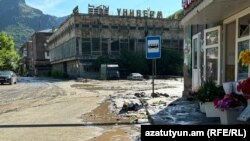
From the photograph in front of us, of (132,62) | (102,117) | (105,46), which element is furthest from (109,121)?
(105,46)

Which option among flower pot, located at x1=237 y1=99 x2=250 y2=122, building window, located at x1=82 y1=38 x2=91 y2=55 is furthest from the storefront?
building window, located at x1=82 y1=38 x2=91 y2=55

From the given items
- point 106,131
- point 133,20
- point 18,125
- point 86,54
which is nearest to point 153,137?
point 106,131

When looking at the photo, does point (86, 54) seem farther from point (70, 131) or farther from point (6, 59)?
point (70, 131)

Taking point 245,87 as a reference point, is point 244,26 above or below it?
above

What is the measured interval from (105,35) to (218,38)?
5466 cm

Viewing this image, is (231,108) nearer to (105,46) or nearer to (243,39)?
(243,39)

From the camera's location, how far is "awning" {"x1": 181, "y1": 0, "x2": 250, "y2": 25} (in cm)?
996

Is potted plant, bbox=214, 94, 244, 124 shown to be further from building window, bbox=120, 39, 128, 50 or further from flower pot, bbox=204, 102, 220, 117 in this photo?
Answer: building window, bbox=120, 39, 128, 50

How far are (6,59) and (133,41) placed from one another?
1020 inches

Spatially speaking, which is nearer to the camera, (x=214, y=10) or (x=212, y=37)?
(x=214, y=10)

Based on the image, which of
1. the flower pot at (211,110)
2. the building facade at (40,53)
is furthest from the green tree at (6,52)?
the flower pot at (211,110)

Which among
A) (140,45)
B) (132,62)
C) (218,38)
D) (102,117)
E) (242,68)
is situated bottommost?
(102,117)

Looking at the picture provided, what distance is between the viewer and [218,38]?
13062 mm

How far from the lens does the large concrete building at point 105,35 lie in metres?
64.5
